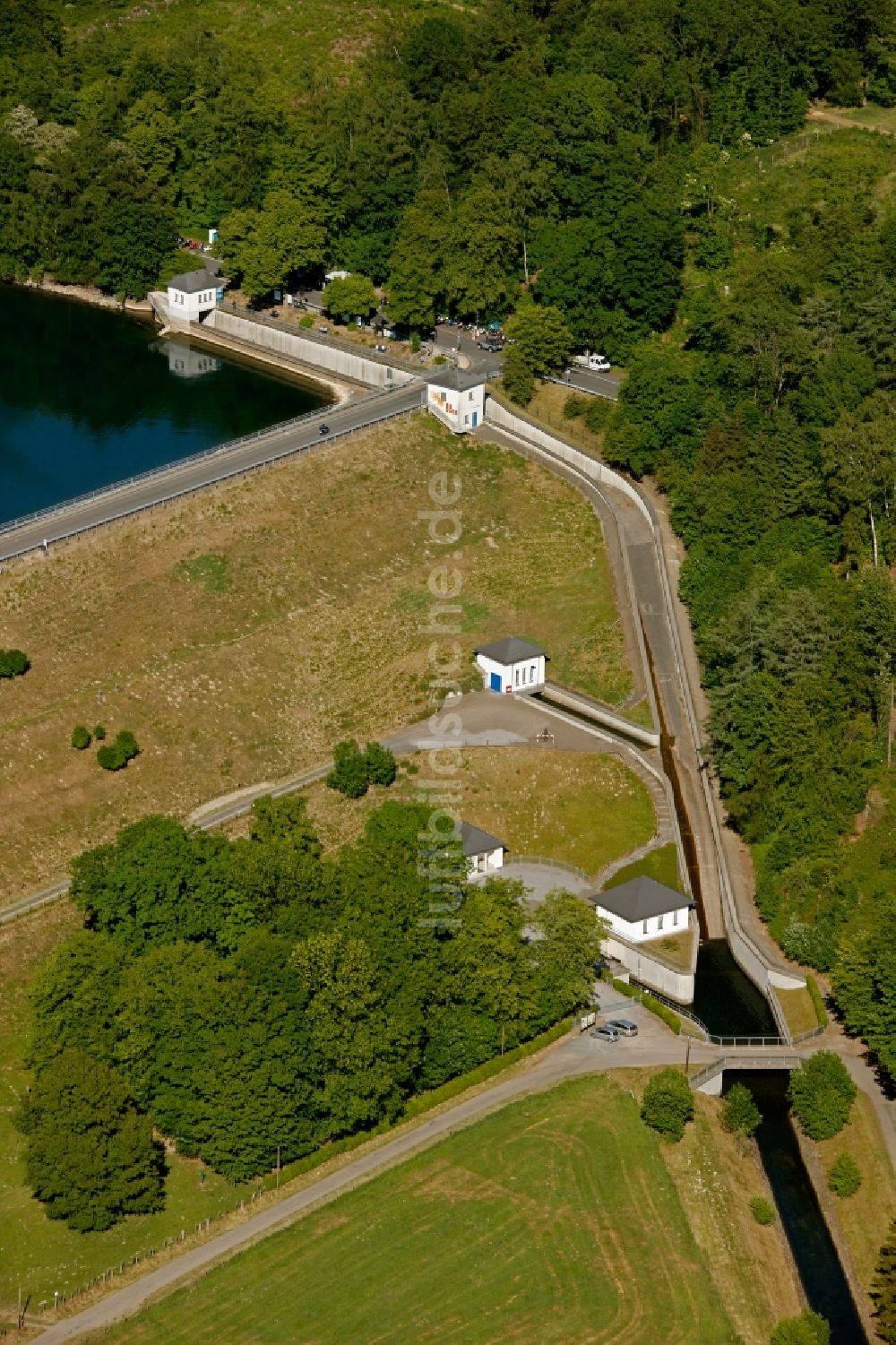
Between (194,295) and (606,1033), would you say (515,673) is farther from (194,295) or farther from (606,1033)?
(194,295)

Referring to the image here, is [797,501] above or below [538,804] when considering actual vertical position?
above

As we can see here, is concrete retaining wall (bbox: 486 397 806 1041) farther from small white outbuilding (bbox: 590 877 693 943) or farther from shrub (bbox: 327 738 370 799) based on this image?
shrub (bbox: 327 738 370 799)

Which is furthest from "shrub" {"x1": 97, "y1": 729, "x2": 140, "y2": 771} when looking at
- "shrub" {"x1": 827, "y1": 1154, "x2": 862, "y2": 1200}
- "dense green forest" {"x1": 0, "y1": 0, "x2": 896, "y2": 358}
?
"dense green forest" {"x1": 0, "y1": 0, "x2": 896, "y2": 358}

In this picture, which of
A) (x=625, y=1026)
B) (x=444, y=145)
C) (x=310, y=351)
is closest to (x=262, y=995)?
(x=625, y=1026)

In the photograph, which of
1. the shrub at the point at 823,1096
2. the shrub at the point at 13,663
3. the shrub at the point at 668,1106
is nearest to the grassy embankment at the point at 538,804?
the shrub at the point at 13,663

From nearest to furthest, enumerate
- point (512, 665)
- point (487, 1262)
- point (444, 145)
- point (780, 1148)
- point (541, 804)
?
1. point (487, 1262)
2. point (780, 1148)
3. point (541, 804)
4. point (512, 665)
5. point (444, 145)

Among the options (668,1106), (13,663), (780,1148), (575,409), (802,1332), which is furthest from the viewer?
(575,409)

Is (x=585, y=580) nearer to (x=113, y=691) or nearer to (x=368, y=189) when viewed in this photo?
(x=113, y=691)
